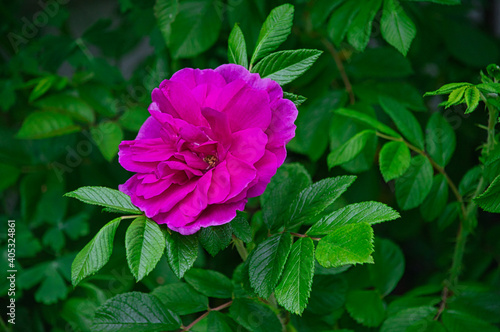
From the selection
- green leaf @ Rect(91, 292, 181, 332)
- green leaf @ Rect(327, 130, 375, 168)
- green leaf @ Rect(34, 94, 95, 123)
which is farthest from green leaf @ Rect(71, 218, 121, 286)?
green leaf @ Rect(34, 94, 95, 123)

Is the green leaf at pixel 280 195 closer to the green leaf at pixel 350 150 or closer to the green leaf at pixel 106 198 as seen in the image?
the green leaf at pixel 350 150

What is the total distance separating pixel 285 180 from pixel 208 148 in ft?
0.66

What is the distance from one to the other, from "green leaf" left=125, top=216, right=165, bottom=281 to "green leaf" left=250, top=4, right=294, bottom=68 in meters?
0.24

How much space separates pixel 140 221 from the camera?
482mm

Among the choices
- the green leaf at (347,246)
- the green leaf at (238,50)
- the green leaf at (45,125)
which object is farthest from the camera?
the green leaf at (45,125)

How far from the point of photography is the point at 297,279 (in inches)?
18.4

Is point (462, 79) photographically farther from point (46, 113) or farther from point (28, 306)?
point (28, 306)

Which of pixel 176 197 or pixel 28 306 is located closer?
pixel 176 197

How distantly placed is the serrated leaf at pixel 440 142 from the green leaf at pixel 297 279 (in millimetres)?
338

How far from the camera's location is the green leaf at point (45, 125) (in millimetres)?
921

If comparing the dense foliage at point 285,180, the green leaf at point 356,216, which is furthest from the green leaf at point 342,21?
the green leaf at point 356,216

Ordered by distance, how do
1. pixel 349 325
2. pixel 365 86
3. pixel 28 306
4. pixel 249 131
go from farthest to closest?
pixel 28 306
pixel 365 86
pixel 349 325
pixel 249 131

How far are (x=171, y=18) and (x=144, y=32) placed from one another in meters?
0.19

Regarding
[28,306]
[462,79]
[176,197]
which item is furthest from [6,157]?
[462,79]
